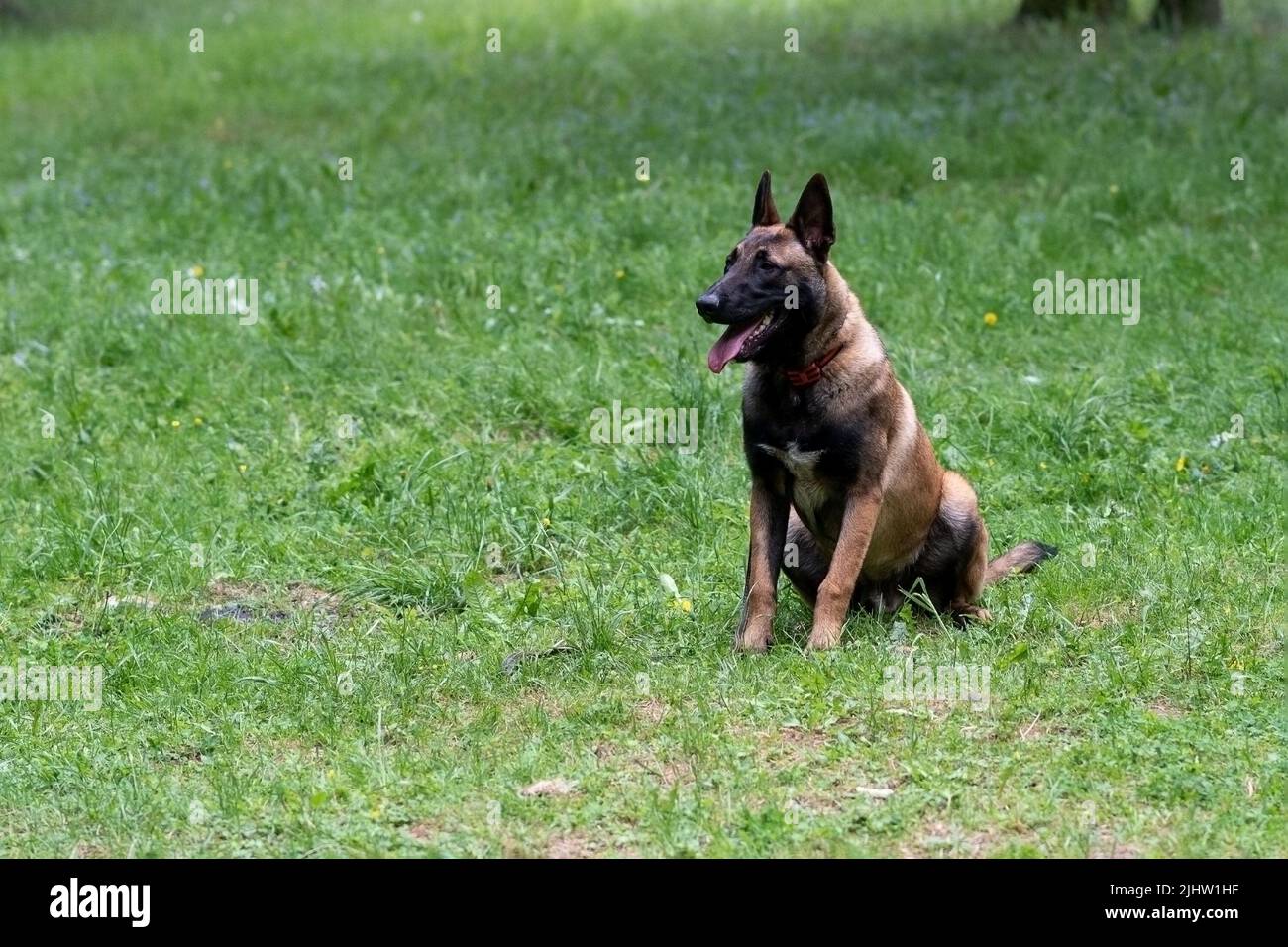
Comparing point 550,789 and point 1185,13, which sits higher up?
point 1185,13

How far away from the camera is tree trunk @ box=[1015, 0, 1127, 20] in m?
16.1

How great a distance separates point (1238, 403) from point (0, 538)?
584 cm

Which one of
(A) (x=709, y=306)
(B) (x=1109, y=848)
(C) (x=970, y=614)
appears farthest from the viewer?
(C) (x=970, y=614)

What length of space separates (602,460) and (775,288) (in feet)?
7.37

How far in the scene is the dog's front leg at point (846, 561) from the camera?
5867 mm

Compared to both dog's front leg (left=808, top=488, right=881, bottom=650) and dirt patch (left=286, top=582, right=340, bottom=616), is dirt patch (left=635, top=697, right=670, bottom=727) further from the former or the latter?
dirt patch (left=286, top=582, right=340, bottom=616)

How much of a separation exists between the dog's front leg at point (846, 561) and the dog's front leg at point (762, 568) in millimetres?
179

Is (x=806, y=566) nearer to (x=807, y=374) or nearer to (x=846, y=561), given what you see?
(x=846, y=561)

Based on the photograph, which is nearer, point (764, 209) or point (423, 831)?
point (423, 831)

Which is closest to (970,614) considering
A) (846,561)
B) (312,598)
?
(846,561)

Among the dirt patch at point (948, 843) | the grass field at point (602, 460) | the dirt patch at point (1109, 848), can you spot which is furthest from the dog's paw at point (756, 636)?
the dirt patch at point (1109, 848)

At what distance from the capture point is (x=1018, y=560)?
6.52m

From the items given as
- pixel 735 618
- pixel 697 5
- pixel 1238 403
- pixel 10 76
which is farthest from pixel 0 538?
pixel 697 5

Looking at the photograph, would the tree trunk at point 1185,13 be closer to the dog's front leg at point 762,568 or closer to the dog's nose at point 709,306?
the dog's front leg at point 762,568
